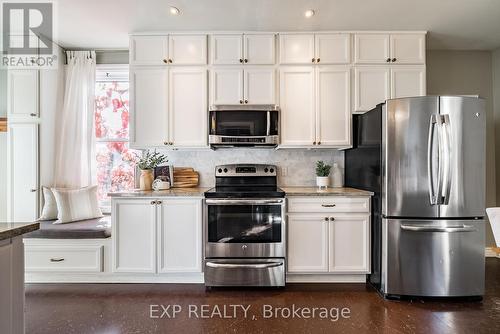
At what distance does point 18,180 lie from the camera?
291cm

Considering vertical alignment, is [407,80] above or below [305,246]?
above

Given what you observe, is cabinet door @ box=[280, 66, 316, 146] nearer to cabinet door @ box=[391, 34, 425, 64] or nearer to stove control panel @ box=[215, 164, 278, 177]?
stove control panel @ box=[215, 164, 278, 177]

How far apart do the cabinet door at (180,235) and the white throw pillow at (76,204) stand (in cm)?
102

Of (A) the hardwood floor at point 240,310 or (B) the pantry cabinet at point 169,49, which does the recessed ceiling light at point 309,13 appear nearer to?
(B) the pantry cabinet at point 169,49

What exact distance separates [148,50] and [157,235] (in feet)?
6.30

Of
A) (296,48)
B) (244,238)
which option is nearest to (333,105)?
(296,48)

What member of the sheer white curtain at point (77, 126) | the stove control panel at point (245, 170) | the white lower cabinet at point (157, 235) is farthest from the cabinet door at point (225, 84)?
the sheer white curtain at point (77, 126)

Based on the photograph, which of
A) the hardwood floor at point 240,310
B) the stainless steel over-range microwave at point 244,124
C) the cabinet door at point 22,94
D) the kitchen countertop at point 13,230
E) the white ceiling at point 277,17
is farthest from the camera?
the cabinet door at point 22,94

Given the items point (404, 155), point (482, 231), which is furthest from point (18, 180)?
point (482, 231)

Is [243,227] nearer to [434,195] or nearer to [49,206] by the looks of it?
[434,195]

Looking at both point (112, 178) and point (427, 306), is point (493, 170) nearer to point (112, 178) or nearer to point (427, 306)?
point (427, 306)

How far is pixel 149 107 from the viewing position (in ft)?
9.31

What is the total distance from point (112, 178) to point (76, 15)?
1.78 m

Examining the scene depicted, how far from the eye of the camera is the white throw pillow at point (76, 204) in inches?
111
